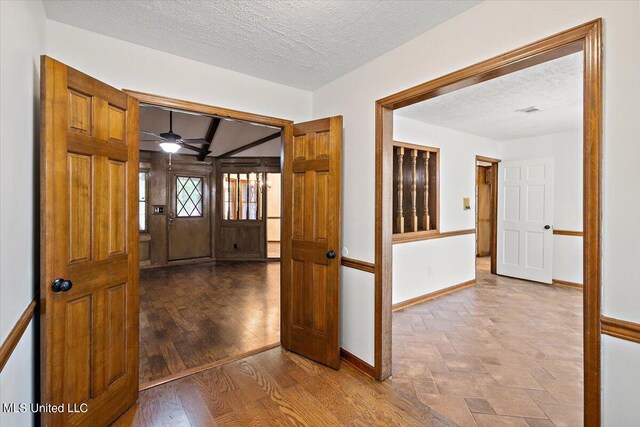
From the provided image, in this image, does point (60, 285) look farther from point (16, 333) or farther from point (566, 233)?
point (566, 233)

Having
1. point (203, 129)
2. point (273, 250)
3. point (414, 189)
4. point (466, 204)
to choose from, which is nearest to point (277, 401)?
point (414, 189)

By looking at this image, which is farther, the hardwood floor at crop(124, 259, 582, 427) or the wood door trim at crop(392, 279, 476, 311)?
the wood door trim at crop(392, 279, 476, 311)

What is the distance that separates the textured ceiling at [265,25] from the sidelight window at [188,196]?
16.3ft

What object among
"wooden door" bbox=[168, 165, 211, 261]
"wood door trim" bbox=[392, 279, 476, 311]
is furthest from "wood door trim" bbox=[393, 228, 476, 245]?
"wooden door" bbox=[168, 165, 211, 261]

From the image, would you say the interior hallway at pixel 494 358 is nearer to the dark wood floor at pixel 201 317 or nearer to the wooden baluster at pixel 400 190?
the wooden baluster at pixel 400 190

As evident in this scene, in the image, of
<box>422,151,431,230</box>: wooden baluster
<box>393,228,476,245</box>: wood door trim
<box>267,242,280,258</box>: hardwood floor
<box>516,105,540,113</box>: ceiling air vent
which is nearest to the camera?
<box>516,105,540,113</box>: ceiling air vent

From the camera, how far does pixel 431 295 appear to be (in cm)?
430

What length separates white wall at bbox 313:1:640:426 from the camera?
118 centimetres

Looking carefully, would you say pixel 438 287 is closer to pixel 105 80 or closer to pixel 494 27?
pixel 494 27

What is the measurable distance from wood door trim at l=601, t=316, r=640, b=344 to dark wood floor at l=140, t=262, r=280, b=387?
2.55 meters

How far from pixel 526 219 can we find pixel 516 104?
2638 mm

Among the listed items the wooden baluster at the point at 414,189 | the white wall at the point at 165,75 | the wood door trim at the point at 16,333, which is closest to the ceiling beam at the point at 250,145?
the wooden baluster at the point at 414,189

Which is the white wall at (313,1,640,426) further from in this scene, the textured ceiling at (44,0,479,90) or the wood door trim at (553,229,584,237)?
the wood door trim at (553,229,584,237)

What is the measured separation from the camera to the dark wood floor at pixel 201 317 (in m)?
2.67
